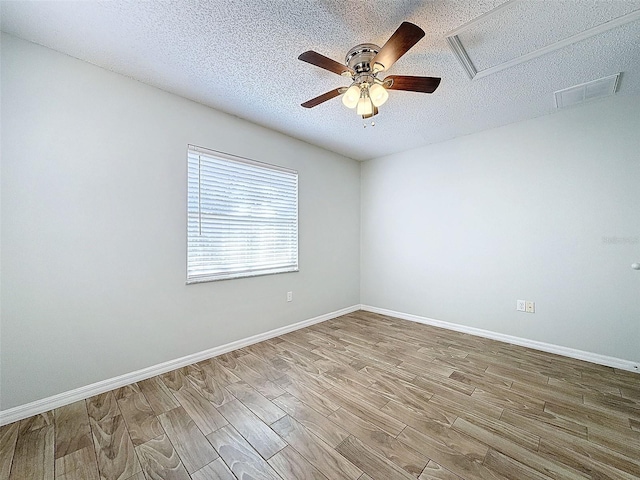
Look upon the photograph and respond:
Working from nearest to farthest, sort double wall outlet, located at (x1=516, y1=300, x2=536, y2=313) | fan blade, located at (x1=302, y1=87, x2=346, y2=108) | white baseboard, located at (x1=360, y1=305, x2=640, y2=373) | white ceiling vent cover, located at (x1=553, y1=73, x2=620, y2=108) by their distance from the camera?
fan blade, located at (x1=302, y1=87, x2=346, y2=108) < white ceiling vent cover, located at (x1=553, y1=73, x2=620, y2=108) < white baseboard, located at (x1=360, y1=305, x2=640, y2=373) < double wall outlet, located at (x1=516, y1=300, x2=536, y2=313)

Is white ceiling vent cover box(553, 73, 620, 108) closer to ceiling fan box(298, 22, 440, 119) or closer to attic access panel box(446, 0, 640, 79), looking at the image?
attic access panel box(446, 0, 640, 79)

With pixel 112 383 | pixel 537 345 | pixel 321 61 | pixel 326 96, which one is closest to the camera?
pixel 321 61

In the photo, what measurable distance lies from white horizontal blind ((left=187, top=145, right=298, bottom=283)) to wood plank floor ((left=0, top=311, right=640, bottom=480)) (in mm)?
1008

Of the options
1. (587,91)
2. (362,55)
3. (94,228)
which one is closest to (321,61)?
(362,55)

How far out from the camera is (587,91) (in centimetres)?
226

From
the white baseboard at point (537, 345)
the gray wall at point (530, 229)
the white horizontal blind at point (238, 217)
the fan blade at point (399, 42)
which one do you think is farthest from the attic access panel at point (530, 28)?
the white baseboard at point (537, 345)

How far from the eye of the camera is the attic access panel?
4.80 ft

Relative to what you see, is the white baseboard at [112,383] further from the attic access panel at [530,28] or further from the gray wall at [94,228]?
the attic access panel at [530,28]

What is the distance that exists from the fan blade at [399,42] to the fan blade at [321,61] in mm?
213

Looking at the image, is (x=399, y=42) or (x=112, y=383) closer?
(x=399, y=42)

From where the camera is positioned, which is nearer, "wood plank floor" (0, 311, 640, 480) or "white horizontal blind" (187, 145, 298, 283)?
"wood plank floor" (0, 311, 640, 480)

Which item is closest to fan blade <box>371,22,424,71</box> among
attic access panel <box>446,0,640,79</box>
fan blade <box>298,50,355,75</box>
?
fan blade <box>298,50,355,75</box>

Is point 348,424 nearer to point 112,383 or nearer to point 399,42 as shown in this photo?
point 112,383

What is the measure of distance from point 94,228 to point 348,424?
232 cm
